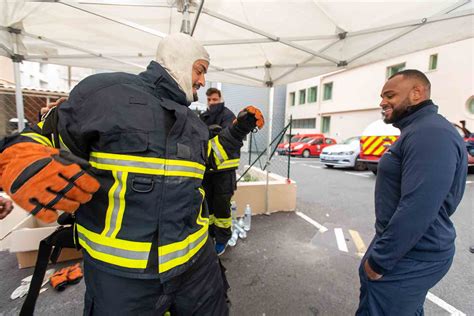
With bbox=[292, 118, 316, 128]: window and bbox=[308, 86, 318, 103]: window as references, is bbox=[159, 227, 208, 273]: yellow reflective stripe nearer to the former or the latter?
bbox=[292, 118, 316, 128]: window

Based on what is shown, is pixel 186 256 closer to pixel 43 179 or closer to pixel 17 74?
pixel 43 179

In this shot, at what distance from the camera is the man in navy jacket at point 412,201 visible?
1163 millimetres

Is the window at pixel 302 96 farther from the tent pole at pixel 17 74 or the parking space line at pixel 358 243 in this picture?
the tent pole at pixel 17 74

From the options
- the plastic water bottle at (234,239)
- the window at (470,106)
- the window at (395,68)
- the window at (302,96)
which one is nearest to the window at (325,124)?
the window at (302,96)

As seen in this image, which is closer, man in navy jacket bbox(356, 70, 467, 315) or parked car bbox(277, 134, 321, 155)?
man in navy jacket bbox(356, 70, 467, 315)

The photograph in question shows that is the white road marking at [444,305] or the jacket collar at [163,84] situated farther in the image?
the white road marking at [444,305]

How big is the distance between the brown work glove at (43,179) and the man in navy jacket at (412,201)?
144 cm

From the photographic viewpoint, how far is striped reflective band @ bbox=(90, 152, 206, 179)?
95 cm

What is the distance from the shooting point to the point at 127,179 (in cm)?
96

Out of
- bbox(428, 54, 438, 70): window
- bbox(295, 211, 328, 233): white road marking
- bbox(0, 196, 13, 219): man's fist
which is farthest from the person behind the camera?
bbox(428, 54, 438, 70): window

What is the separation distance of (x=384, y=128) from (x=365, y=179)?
1918 millimetres

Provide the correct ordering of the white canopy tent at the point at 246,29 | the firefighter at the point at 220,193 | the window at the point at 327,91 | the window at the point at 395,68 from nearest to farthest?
the white canopy tent at the point at 246,29 < the firefighter at the point at 220,193 < the window at the point at 395,68 < the window at the point at 327,91

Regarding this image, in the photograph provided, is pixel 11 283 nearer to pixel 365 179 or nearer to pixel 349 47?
pixel 349 47

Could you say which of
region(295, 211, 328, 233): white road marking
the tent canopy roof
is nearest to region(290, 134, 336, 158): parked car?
region(295, 211, 328, 233): white road marking
